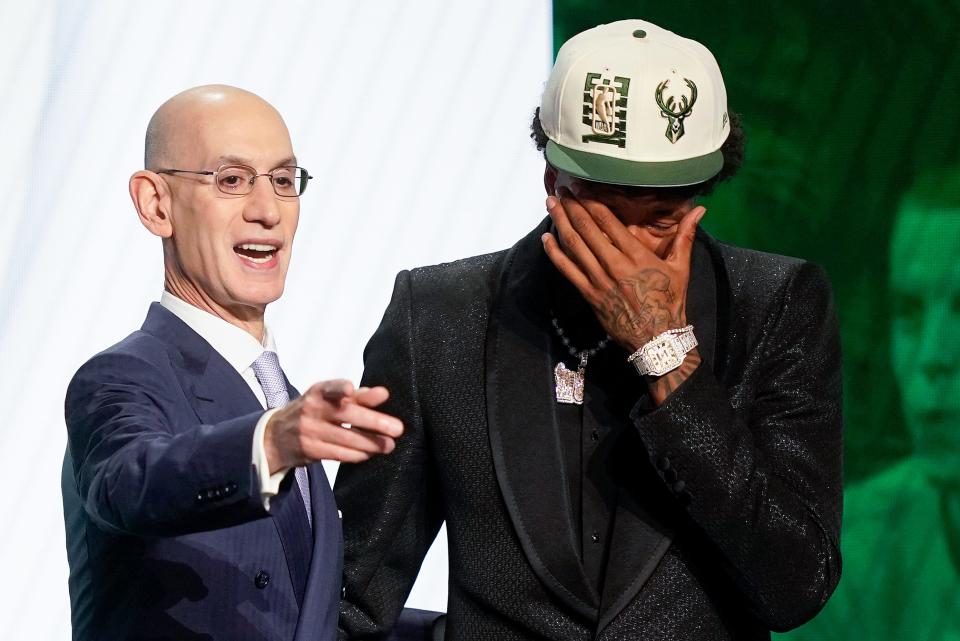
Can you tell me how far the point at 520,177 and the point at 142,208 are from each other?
1.85 metres

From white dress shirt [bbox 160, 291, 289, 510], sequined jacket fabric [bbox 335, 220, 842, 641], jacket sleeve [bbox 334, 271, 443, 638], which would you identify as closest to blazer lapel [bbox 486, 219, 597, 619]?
sequined jacket fabric [bbox 335, 220, 842, 641]

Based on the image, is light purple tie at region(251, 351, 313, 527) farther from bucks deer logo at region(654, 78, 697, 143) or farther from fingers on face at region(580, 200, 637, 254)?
bucks deer logo at region(654, 78, 697, 143)

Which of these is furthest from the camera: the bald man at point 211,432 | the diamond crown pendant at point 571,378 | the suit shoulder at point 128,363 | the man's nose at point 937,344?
the man's nose at point 937,344

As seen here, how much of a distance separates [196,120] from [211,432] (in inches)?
22.3

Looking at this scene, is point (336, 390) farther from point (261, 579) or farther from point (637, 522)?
point (637, 522)

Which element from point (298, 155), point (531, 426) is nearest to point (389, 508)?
point (531, 426)

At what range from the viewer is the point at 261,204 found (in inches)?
69.2

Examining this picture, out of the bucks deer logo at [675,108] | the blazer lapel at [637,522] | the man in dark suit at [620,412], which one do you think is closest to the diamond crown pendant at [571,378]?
the man in dark suit at [620,412]

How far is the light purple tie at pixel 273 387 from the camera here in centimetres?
176

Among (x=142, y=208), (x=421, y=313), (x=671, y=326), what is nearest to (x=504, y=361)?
(x=421, y=313)

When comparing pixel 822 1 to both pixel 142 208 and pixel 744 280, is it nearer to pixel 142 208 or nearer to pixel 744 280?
pixel 744 280

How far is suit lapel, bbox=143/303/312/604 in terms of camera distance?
1.65 metres

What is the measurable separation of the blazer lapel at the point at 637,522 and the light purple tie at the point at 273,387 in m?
0.41

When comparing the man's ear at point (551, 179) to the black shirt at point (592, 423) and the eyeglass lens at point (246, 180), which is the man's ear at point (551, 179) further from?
the eyeglass lens at point (246, 180)
